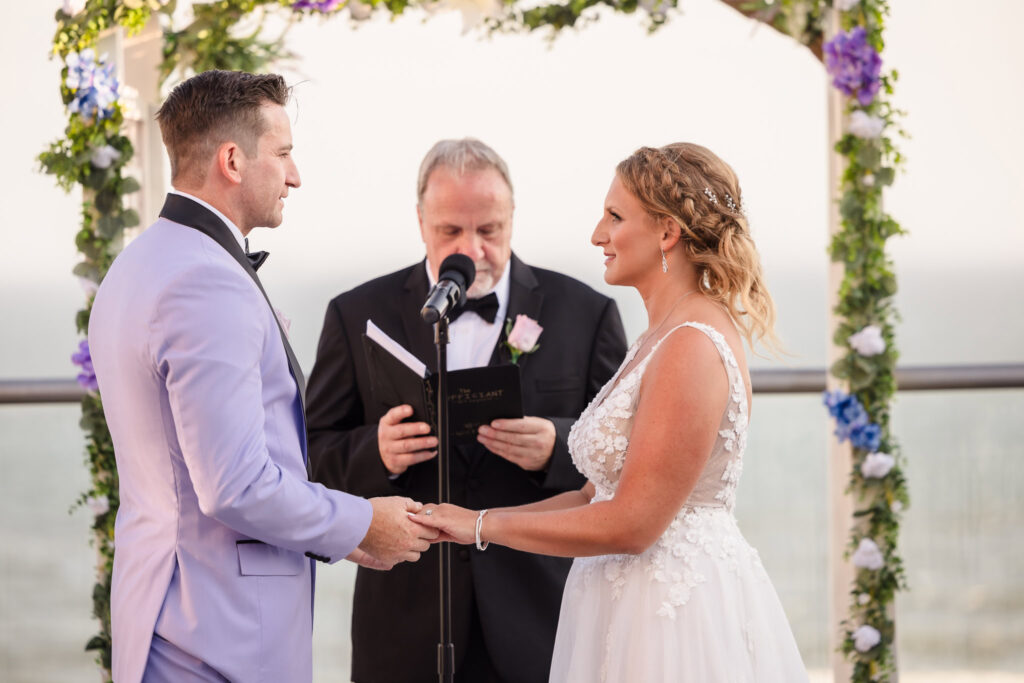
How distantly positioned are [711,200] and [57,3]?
3272mm

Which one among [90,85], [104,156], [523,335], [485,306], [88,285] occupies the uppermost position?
[90,85]

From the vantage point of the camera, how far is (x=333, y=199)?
424 cm

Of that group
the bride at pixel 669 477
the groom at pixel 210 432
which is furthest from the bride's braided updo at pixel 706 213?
the groom at pixel 210 432

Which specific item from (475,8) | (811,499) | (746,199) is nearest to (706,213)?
(475,8)

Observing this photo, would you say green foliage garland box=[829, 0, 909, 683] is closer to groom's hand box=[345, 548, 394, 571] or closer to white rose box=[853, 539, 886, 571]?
white rose box=[853, 539, 886, 571]

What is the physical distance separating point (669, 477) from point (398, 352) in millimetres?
677

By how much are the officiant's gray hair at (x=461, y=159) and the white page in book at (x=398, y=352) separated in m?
0.71

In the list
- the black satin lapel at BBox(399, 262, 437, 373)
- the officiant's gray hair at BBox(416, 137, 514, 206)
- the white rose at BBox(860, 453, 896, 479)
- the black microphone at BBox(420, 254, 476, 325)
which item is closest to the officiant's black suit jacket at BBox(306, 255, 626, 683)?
the black satin lapel at BBox(399, 262, 437, 373)

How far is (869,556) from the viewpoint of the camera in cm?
371

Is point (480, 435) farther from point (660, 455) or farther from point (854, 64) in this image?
point (854, 64)

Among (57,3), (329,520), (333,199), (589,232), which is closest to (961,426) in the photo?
(589,232)

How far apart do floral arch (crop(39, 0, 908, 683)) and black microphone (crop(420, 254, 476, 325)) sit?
1917mm

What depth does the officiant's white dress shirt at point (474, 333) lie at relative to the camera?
286 cm

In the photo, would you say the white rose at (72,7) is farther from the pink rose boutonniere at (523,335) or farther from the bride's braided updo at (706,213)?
the bride's braided updo at (706,213)
